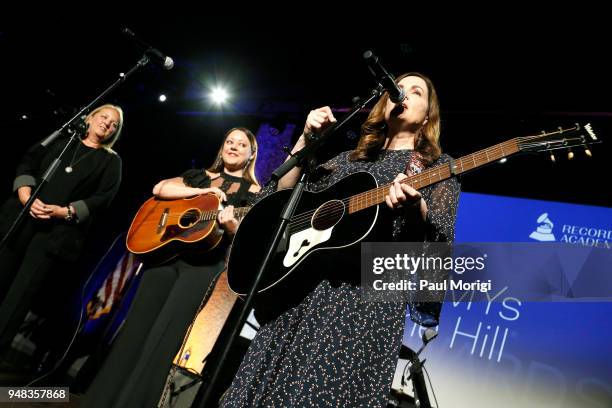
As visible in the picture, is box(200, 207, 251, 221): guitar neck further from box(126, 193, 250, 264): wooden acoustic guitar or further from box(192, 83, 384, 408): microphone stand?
box(192, 83, 384, 408): microphone stand

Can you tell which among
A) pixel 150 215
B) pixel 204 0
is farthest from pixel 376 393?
pixel 204 0

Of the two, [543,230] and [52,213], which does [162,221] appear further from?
[543,230]

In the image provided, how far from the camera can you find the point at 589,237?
3793 mm

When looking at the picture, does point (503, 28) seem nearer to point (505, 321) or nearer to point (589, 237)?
point (589, 237)

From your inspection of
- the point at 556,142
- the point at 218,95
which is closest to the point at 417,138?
the point at 556,142

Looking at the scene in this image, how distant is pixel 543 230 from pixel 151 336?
3676 millimetres

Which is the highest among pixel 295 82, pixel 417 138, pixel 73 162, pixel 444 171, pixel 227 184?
pixel 295 82

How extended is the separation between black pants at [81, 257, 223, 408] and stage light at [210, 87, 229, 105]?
408 centimetres

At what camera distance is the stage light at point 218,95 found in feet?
21.0

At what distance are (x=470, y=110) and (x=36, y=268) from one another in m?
4.55

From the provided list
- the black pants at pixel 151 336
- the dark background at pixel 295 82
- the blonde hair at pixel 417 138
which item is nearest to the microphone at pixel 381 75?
the blonde hair at pixel 417 138

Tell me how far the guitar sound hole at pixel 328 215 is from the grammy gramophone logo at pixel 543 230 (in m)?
3.04

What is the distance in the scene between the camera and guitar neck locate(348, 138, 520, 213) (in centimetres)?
160

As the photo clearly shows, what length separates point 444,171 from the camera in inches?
65.7
